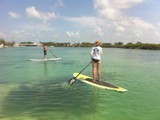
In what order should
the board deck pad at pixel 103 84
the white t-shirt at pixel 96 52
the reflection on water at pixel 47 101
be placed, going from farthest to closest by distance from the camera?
the white t-shirt at pixel 96 52 < the board deck pad at pixel 103 84 < the reflection on water at pixel 47 101

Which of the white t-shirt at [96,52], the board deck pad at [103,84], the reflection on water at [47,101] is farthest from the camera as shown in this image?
the white t-shirt at [96,52]

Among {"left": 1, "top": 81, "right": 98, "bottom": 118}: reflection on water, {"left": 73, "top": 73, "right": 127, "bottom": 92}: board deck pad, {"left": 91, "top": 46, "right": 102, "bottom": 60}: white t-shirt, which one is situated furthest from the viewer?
{"left": 91, "top": 46, "right": 102, "bottom": 60}: white t-shirt

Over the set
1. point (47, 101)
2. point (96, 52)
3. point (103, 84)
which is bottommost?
point (47, 101)

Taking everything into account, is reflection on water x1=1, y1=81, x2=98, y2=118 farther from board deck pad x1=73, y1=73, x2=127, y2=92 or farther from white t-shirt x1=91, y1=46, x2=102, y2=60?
white t-shirt x1=91, y1=46, x2=102, y2=60

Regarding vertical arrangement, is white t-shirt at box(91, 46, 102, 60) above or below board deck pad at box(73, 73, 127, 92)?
above

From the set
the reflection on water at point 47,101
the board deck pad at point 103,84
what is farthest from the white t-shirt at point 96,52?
the reflection on water at point 47,101

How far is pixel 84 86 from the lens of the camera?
1470cm

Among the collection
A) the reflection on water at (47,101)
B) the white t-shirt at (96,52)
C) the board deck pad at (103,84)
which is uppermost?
the white t-shirt at (96,52)

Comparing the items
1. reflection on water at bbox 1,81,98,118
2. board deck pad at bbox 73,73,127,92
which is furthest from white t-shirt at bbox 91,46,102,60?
reflection on water at bbox 1,81,98,118

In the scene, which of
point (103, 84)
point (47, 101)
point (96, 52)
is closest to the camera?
point (47, 101)

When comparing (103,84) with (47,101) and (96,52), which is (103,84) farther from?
(47,101)

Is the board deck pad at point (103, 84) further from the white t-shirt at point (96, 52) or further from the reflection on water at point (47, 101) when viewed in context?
the white t-shirt at point (96, 52)

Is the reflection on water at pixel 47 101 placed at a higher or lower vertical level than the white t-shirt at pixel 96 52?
lower

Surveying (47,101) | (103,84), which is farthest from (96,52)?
(47,101)
